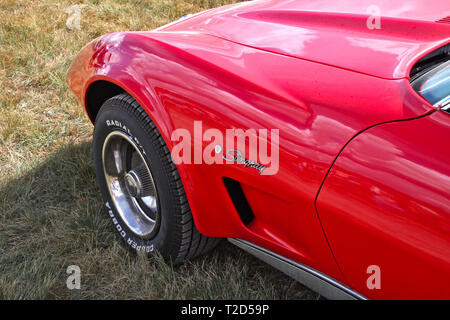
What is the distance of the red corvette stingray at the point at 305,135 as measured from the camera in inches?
47.1

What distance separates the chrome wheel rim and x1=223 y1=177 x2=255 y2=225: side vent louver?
2.08 feet

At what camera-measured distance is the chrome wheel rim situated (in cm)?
217

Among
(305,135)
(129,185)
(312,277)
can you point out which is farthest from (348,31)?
(129,185)

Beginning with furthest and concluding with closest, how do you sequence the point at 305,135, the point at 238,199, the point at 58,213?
1. the point at 58,213
2. the point at 238,199
3. the point at 305,135

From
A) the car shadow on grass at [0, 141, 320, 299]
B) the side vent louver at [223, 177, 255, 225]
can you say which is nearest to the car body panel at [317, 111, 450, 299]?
the side vent louver at [223, 177, 255, 225]

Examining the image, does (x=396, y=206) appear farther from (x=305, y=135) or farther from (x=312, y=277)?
(x=312, y=277)

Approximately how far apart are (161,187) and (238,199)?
1.26 ft

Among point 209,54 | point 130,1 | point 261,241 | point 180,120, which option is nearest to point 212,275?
point 261,241

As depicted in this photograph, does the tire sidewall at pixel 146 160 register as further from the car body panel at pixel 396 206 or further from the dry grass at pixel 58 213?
the car body panel at pixel 396 206

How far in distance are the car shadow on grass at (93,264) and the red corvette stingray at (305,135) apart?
13 centimetres

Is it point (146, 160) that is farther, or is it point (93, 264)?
point (93, 264)

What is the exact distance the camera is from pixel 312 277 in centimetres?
151

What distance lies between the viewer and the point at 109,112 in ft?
6.78

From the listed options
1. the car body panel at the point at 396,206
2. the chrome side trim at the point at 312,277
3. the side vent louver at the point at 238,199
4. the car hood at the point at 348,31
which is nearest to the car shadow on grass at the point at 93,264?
the chrome side trim at the point at 312,277
